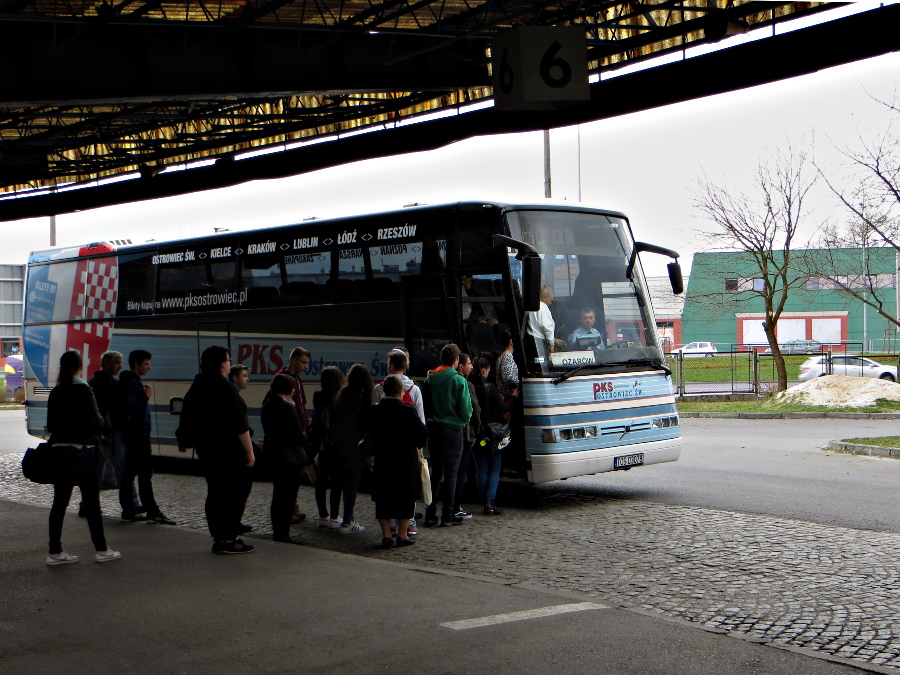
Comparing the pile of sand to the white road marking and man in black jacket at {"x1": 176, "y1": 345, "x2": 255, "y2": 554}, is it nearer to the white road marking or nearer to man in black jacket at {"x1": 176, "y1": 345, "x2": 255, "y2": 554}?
man in black jacket at {"x1": 176, "y1": 345, "x2": 255, "y2": 554}

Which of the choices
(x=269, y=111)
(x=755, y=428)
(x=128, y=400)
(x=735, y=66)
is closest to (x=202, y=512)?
(x=128, y=400)

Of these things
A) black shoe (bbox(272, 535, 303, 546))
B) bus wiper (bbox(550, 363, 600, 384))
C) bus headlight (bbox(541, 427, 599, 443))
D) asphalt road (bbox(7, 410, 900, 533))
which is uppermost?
bus wiper (bbox(550, 363, 600, 384))

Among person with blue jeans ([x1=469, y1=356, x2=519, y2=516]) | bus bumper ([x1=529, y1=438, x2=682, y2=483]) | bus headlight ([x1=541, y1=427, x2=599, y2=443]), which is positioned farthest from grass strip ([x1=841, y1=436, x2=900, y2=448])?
person with blue jeans ([x1=469, y1=356, x2=519, y2=516])

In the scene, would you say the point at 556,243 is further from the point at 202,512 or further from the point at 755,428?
the point at 755,428

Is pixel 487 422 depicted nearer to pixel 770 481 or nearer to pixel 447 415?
pixel 447 415

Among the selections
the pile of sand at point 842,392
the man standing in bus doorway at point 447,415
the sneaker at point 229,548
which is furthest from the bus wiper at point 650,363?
the pile of sand at point 842,392

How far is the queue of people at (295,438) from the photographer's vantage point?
9.25 meters

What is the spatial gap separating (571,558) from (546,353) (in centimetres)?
336

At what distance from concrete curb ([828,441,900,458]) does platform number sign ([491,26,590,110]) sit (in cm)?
783

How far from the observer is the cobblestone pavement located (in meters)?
6.95

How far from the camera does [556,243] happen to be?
12.7 meters

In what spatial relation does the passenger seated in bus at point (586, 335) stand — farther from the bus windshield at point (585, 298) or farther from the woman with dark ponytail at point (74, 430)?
the woman with dark ponytail at point (74, 430)

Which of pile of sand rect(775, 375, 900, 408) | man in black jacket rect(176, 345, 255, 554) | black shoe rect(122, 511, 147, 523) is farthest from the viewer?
pile of sand rect(775, 375, 900, 408)

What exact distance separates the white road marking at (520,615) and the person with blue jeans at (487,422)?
4178 millimetres
